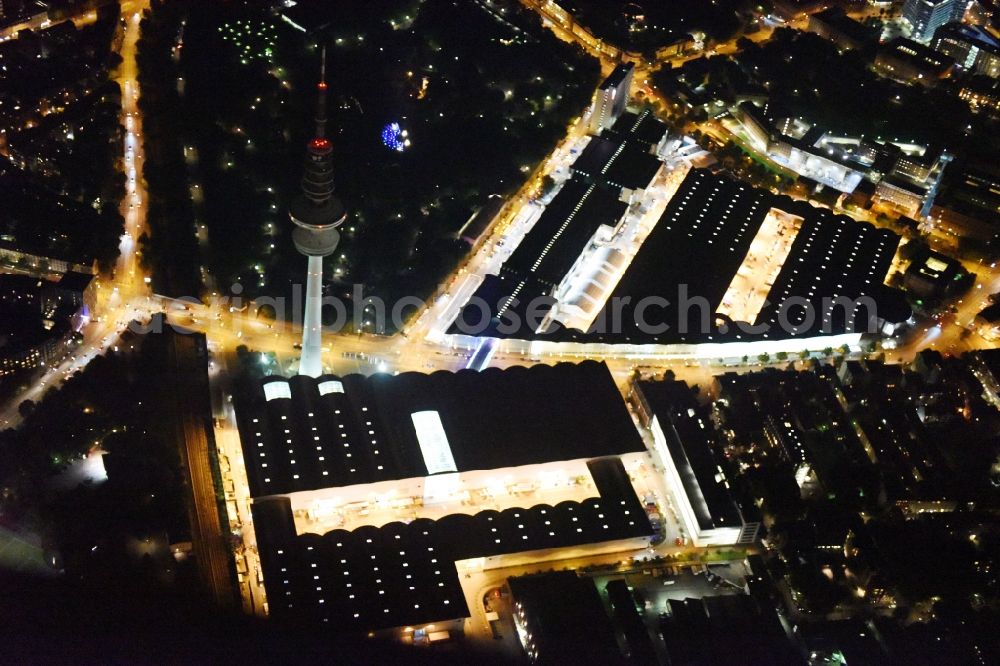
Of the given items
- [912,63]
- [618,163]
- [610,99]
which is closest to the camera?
[618,163]

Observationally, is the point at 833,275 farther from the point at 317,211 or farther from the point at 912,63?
the point at 317,211

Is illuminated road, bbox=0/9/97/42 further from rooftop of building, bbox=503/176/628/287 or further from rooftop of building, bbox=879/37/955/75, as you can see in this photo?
rooftop of building, bbox=879/37/955/75

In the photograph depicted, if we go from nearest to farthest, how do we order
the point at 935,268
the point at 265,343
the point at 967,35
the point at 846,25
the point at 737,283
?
the point at 265,343 → the point at 737,283 → the point at 935,268 → the point at 967,35 → the point at 846,25

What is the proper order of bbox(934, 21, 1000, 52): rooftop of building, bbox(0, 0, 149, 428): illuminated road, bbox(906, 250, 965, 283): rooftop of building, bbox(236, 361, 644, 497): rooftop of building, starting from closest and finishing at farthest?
bbox(236, 361, 644, 497): rooftop of building → bbox(0, 0, 149, 428): illuminated road → bbox(906, 250, 965, 283): rooftop of building → bbox(934, 21, 1000, 52): rooftop of building

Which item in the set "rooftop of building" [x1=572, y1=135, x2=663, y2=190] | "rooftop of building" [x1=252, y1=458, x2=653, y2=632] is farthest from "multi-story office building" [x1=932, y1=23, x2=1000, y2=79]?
"rooftop of building" [x1=252, y1=458, x2=653, y2=632]

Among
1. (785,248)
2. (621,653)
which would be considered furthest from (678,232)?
(621,653)

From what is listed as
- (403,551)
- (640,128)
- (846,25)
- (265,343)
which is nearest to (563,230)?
(640,128)

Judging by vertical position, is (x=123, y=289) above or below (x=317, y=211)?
above
